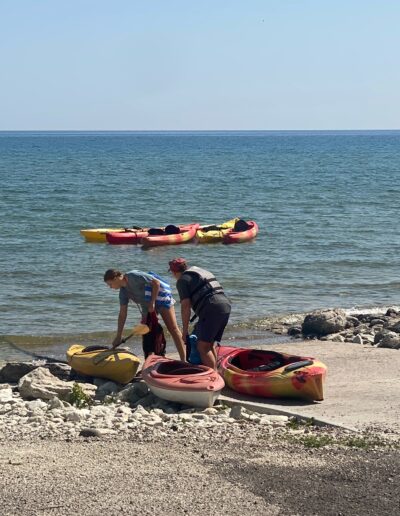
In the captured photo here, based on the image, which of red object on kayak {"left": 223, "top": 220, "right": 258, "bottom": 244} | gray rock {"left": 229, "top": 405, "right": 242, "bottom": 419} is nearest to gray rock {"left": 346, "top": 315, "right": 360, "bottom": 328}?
gray rock {"left": 229, "top": 405, "right": 242, "bottom": 419}

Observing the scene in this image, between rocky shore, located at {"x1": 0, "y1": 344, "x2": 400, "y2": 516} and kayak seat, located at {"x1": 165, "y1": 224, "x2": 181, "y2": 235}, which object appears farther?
kayak seat, located at {"x1": 165, "y1": 224, "x2": 181, "y2": 235}

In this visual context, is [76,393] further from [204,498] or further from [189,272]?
[204,498]

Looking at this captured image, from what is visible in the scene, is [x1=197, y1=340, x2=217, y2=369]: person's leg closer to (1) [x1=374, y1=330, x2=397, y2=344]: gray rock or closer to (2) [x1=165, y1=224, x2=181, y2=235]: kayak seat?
(1) [x1=374, y1=330, x2=397, y2=344]: gray rock

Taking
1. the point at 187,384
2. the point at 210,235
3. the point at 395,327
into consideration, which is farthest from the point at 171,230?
the point at 187,384

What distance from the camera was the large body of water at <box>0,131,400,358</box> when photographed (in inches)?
774

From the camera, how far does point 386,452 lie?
9.09 meters

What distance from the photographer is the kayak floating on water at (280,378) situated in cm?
1120

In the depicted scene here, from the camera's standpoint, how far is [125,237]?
105 feet

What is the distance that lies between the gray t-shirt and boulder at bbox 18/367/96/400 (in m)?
1.15

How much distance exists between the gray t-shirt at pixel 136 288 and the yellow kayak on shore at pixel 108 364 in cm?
66

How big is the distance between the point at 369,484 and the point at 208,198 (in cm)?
4123

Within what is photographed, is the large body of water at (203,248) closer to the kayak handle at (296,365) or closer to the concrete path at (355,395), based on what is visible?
the concrete path at (355,395)

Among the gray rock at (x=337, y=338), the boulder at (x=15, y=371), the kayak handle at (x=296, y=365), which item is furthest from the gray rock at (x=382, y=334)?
the boulder at (x=15, y=371)

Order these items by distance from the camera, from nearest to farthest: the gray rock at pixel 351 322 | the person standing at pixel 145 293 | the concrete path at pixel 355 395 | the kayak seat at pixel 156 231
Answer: the concrete path at pixel 355 395 < the person standing at pixel 145 293 < the gray rock at pixel 351 322 < the kayak seat at pixel 156 231
